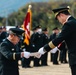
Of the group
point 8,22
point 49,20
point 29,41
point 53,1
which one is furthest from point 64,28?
point 53,1

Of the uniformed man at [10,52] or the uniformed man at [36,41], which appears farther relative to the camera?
the uniformed man at [36,41]

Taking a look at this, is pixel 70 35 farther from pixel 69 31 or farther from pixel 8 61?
pixel 8 61

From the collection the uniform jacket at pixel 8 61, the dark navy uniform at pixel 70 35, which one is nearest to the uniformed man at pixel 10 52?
the uniform jacket at pixel 8 61

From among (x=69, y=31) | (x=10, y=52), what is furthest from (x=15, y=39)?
(x=69, y=31)

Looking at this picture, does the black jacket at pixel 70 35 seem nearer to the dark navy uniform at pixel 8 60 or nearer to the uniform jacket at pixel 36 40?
the dark navy uniform at pixel 8 60

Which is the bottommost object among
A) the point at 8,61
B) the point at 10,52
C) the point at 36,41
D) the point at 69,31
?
the point at 8,61

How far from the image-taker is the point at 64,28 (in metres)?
7.08

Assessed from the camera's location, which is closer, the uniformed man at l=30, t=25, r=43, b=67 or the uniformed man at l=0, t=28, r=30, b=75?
the uniformed man at l=0, t=28, r=30, b=75

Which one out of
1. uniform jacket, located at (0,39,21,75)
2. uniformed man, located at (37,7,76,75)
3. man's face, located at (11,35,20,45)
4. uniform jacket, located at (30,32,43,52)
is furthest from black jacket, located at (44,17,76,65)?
uniform jacket, located at (30,32,43,52)

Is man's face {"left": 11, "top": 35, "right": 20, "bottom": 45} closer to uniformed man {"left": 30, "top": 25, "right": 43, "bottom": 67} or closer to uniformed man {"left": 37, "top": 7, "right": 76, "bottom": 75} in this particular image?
uniformed man {"left": 37, "top": 7, "right": 76, "bottom": 75}

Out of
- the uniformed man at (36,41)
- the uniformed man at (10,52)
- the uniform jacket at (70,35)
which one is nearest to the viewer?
the uniform jacket at (70,35)

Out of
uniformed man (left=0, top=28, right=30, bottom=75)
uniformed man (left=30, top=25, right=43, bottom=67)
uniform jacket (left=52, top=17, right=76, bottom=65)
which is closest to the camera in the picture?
uniform jacket (left=52, top=17, right=76, bottom=65)

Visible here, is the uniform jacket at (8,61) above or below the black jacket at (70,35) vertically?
below

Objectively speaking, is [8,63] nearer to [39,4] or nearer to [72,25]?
[72,25]
